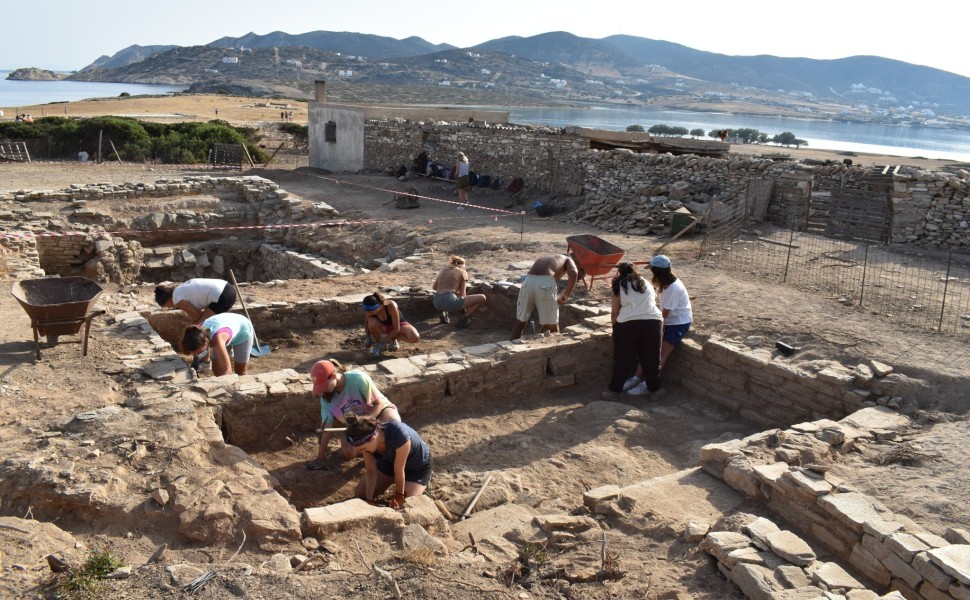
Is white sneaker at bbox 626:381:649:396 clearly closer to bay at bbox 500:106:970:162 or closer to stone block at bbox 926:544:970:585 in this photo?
stone block at bbox 926:544:970:585

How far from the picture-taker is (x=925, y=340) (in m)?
8.23

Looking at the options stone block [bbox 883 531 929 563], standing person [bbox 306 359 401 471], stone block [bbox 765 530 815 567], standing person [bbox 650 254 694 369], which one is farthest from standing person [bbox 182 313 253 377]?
stone block [bbox 883 531 929 563]

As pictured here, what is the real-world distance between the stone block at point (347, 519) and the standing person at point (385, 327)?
159 inches

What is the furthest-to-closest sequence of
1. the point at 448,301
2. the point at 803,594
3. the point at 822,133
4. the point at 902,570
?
the point at 822,133 → the point at 448,301 → the point at 902,570 → the point at 803,594

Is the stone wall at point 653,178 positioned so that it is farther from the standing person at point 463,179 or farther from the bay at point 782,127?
the bay at point 782,127

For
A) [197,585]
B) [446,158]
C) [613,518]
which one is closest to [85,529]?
[197,585]

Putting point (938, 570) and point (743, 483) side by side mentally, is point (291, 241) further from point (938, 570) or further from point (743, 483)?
point (938, 570)

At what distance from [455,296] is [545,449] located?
3594 millimetres

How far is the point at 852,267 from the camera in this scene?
1167 cm

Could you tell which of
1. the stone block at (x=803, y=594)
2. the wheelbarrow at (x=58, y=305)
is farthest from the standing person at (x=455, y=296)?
the stone block at (x=803, y=594)

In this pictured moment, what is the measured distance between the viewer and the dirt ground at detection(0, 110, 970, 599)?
441cm

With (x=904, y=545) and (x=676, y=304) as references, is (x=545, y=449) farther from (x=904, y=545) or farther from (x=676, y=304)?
(x=904, y=545)

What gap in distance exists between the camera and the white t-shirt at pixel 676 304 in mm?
8398

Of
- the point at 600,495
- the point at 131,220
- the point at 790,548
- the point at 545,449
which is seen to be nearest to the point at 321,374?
the point at 545,449
